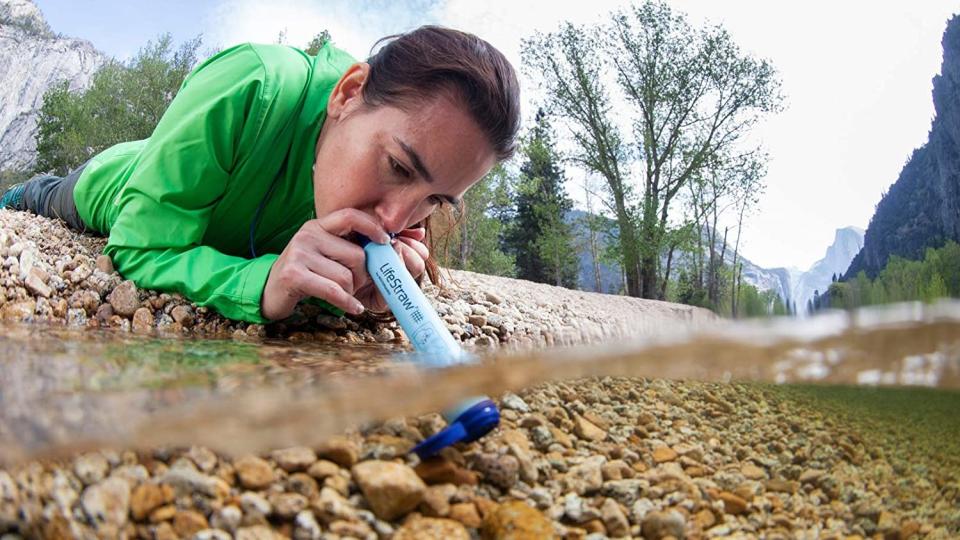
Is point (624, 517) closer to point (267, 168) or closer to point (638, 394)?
point (638, 394)

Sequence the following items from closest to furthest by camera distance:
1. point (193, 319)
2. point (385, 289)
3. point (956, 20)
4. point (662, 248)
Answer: point (385, 289) < point (193, 319) < point (956, 20) < point (662, 248)

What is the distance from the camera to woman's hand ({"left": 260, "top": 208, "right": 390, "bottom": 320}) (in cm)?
62

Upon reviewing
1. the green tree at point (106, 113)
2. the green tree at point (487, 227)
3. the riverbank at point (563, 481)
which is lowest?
the riverbank at point (563, 481)

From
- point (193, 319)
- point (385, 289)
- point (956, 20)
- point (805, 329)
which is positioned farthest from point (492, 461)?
point (956, 20)

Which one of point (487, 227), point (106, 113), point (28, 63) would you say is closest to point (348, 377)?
point (487, 227)

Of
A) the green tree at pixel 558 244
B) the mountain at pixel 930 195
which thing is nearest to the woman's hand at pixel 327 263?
the mountain at pixel 930 195

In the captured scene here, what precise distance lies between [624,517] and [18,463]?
213 millimetres

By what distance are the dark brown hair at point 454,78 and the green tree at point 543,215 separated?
91.4 inches

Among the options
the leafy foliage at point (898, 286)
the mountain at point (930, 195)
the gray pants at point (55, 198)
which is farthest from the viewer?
the gray pants at point (55, 198)

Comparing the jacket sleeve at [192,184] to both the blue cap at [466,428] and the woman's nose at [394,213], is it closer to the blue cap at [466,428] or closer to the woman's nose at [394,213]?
the woman's nose at [394,213]

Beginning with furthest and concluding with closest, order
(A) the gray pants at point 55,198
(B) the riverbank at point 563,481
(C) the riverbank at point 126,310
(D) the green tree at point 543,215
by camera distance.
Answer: (D) the green tree at point 543,215
(A) the gray pants at point 55,198
(C) the riverbank at point 126,310
(B) the riverbank at point 563,481

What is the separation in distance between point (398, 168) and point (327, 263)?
0.15 m

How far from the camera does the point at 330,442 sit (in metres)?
0.21

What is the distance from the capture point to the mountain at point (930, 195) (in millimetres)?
470
